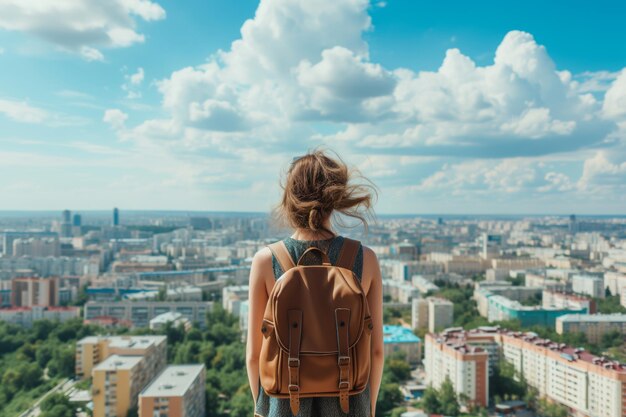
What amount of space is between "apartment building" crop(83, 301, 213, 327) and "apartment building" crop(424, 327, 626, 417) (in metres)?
3.75

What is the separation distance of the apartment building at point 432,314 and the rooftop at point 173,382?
4.09 meters

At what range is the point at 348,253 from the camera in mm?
521

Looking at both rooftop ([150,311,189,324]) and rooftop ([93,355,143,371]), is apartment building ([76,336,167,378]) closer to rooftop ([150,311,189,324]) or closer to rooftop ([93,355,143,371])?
rooftop ([93,355,143,371])

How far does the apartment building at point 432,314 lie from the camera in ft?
24.6

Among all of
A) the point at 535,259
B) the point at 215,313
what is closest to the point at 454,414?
the point at 215,313

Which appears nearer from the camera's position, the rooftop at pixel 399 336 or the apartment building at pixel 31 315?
the rooftop at pixel 399 336

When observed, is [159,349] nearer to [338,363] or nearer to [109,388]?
[109,388]

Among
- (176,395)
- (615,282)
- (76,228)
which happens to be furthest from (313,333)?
(76,228)

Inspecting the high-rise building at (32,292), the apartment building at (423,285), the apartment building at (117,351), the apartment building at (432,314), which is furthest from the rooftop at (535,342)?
the high-rise building at (32,292)

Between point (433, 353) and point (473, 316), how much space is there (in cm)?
285

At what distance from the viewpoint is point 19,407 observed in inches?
157

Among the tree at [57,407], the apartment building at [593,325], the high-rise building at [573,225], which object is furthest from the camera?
the high-rise building at [573,225]

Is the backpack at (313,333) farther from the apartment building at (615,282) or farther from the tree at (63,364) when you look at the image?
the apartment building at (615,282)

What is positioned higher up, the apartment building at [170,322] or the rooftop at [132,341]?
the rooftop at [132,341]
